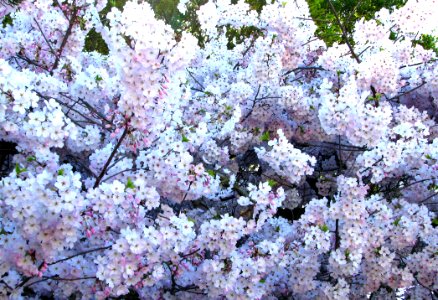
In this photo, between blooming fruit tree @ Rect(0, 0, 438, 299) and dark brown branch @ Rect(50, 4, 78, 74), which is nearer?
blooming fruit tree @ Rect(0, 0, 438, 299)

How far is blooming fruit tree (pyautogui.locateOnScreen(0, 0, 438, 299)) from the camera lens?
2703 mm

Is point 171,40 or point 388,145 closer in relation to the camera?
point 171,40

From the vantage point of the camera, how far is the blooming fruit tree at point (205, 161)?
270 centimetres

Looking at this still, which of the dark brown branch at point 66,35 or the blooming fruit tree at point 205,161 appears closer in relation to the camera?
the blooming fruit tree at point 205,161

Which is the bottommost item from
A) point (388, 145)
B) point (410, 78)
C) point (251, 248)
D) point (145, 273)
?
point (145, 273)

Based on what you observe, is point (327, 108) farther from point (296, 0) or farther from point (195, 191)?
point (296, 0)

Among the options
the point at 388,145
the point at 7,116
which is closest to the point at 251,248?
the point at 388,145

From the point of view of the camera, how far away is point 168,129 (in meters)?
3.46

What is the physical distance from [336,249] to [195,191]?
115 centimetres

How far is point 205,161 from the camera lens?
411cm

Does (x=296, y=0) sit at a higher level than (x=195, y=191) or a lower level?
higher

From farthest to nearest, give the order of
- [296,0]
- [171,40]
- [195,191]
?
[296,0] < [195,191] < [171,40]

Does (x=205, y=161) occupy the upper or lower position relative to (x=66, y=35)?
lower

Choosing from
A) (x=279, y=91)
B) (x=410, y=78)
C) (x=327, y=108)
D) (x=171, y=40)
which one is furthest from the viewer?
(x=410, y=78)
